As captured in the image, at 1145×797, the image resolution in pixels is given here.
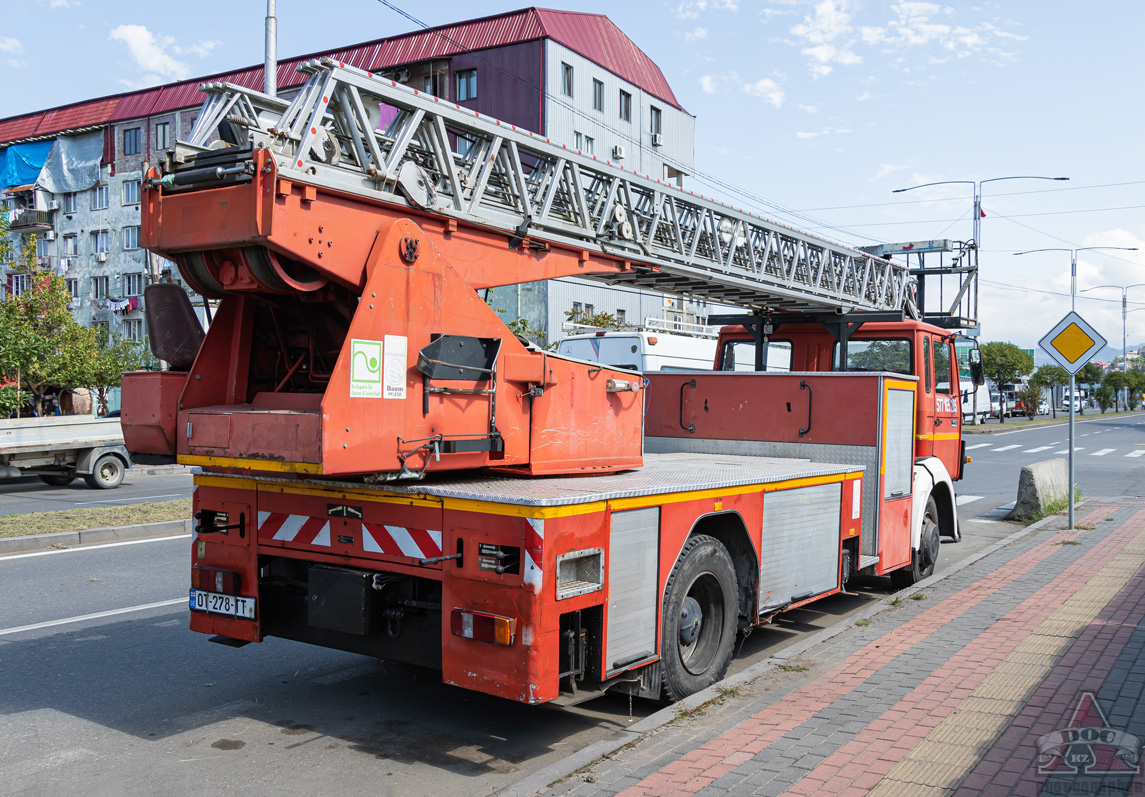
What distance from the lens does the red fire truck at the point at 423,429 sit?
175 inches

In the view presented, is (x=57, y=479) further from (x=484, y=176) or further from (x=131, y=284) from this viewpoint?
(x=131, y=284)

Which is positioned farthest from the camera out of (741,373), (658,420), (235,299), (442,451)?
(658,420)

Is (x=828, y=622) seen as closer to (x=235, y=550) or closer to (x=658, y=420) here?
(x=658, y=420)

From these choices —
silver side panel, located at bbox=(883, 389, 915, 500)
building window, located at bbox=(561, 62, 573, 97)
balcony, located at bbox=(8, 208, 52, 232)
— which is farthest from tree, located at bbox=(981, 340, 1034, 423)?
silver side panel, located at bbox=(883, 389, 915, 500)

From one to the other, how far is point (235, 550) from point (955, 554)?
9289 mm

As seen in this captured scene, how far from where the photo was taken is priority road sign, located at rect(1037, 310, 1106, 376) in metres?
12.7

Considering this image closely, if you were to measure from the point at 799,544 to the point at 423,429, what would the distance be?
3.22m

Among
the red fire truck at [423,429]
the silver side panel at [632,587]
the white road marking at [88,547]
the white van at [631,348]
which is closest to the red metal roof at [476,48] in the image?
the white van at [631,348]

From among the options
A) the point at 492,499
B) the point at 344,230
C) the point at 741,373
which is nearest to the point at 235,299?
the point at 344,230

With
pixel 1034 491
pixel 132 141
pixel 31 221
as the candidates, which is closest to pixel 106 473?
pixel 1034 491

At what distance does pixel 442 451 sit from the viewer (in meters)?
4.86

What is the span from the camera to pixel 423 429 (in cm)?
479

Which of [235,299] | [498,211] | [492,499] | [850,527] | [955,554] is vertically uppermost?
[498,211]
